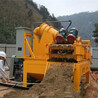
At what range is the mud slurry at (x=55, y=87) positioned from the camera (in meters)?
4.09

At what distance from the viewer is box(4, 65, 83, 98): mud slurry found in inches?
161

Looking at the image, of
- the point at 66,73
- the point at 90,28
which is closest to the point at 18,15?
the point at 66,73

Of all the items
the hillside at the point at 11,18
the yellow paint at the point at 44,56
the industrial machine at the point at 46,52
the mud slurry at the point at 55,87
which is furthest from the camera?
the hillside at the point at 11,18

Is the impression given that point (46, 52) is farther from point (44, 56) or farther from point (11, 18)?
point (11, 18)

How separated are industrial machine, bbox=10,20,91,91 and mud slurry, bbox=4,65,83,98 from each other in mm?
340

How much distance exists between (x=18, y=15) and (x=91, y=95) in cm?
3897

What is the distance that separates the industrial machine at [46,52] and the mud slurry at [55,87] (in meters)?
0.34

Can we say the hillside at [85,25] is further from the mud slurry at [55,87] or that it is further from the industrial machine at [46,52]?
the mud slurry at [55,87]

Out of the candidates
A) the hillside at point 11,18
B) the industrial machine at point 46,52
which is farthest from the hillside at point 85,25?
the industrial machine at point 46,52

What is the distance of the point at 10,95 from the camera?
4.46 metres

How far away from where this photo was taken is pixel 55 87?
4.48m

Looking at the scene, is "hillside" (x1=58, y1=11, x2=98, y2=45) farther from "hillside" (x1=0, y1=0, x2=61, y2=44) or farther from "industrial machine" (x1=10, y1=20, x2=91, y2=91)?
"industrial machine" (x1=10, y1=20, x2=91, y2=91)

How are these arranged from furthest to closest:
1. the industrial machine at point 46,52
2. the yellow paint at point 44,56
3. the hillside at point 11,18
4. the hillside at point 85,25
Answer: the hillside at point 85,25, the hillside at point 11,18, the industrial machine at point 46,52, the yellow paint at point 44,56

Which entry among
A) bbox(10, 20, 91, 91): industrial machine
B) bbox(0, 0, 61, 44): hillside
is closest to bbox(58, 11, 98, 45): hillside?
bbox(0, 0, 61, 44): hillside
